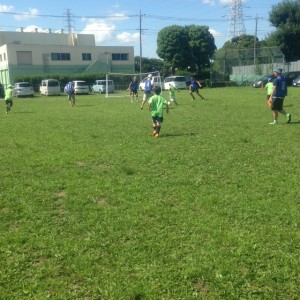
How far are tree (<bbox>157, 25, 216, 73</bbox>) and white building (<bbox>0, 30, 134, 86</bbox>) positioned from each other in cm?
699

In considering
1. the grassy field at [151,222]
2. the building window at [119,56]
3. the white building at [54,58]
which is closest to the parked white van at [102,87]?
the white building at [54,58]

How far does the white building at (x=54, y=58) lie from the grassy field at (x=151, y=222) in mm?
54424

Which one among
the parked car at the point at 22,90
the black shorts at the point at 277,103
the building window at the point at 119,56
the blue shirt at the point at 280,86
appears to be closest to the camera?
the blue shirt at the point at 280,86

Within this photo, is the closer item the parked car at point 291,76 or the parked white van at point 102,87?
the parked white van at point 102,87

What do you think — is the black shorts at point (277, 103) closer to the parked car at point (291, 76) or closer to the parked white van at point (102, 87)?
the parked white van at point (102, 87)

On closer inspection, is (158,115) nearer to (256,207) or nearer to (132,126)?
(132,126)

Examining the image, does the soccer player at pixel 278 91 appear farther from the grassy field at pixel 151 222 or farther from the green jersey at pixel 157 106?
the green jersey at pixel 157 106

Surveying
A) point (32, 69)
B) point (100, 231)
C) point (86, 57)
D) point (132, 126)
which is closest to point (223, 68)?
point (86, 57)

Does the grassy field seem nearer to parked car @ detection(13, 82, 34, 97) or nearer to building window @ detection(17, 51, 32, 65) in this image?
parked car @ detection(13, 82, 34, 97)

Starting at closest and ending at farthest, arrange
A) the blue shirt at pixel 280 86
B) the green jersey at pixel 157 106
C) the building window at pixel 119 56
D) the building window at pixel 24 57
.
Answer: the green jersey at pixel 157 106
the blue shirt at pixel 280 86
the building window at pixel 24 57
the building window at pixel 119 56

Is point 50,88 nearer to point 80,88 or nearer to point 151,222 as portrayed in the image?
point 80,88

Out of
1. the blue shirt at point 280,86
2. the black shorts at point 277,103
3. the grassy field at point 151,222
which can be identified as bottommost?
the grassy field at point 151,222

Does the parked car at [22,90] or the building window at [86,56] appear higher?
the building window at [86,56]

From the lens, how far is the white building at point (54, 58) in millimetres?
60812
